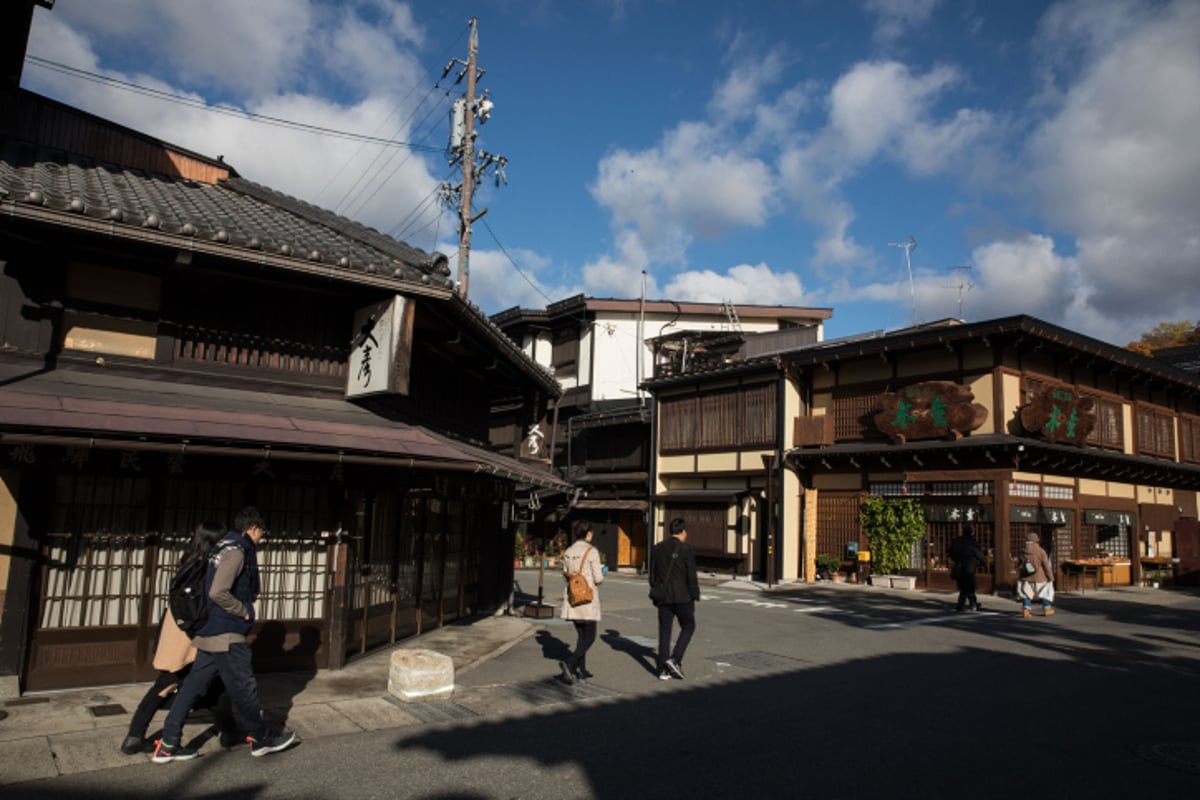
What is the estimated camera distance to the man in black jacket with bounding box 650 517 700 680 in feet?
30.6

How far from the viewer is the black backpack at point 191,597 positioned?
5945 mm

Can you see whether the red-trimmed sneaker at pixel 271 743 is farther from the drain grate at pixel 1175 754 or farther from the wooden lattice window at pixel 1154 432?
the wooden lattice window at pixel 1154 432

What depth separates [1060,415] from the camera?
70.9ft

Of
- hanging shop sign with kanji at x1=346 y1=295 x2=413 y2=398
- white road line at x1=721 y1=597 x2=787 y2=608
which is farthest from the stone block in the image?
white road line at x1=721 y1=597 x2=787 y2=608

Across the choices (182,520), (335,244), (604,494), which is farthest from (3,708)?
(604,494)

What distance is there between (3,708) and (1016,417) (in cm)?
2166

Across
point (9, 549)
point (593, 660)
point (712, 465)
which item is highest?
point (712, 465)

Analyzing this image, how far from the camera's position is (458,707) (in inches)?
312

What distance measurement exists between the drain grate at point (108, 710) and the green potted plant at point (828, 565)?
20958mm

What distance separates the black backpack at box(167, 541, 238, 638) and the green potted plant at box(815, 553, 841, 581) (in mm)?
21404

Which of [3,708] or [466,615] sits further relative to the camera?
[466,615]

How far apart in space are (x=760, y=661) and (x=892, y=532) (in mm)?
13764

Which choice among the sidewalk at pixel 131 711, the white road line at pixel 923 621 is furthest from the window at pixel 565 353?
the sidewalk at pixel 131 711

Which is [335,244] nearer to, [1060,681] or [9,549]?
[9,549]
